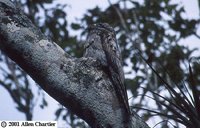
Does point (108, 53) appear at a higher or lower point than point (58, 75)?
higher

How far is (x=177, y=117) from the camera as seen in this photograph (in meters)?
1.84

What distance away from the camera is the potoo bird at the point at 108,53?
136cm

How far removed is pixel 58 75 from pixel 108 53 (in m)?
0.33

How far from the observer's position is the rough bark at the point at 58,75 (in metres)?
1.27

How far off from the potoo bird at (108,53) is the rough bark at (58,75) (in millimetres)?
35

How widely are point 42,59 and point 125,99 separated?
308 mm

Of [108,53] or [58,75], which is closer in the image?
[58,75]

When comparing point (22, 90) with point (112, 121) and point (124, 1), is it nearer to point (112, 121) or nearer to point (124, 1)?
point (124, 1)

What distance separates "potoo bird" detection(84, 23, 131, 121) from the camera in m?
1.36

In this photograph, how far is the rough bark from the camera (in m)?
1.27

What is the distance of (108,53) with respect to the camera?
5.13 ft

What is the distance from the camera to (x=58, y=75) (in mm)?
1292

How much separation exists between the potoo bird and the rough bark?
0.12ft

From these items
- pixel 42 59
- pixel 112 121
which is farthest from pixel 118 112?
pixel 42 59
